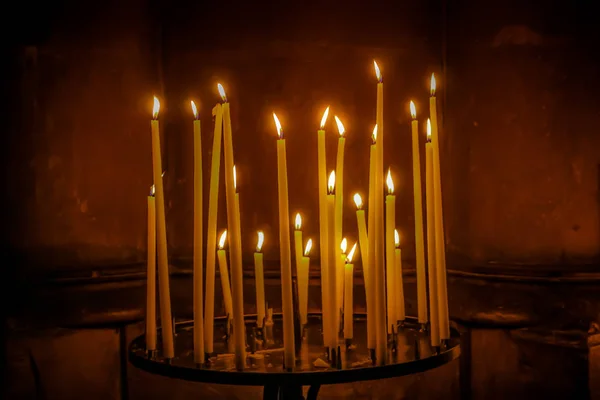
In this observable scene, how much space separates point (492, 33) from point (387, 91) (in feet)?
1.03

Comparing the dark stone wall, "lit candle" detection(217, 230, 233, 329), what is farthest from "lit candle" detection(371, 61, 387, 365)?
the dark stone wall

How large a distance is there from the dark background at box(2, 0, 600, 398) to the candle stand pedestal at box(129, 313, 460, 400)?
0.43 metres

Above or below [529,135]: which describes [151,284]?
below

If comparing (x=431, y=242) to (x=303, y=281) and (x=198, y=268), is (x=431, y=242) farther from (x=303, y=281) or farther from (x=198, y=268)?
(x=198, y=268)

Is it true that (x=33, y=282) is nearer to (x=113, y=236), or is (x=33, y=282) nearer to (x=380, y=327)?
(x=113, y=236)

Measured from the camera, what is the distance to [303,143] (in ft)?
5.97

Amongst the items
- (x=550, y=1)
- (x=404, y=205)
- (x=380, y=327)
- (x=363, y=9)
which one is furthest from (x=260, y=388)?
(x=550, y=1)

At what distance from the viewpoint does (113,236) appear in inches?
67.4

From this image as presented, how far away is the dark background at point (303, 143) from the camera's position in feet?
5.32

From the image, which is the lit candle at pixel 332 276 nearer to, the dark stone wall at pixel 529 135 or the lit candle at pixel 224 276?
the lit candle at pixel 224 276

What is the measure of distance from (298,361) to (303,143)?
863 mm

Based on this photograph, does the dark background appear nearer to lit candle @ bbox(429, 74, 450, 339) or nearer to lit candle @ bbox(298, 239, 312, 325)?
lit candle @ bbox(298, 239, 312, 325)

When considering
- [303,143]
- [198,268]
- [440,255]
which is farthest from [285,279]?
[303,143]

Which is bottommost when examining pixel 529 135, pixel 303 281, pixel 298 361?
pixel 298 361
